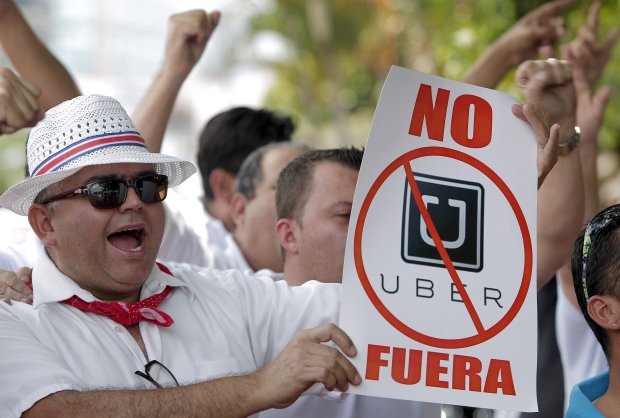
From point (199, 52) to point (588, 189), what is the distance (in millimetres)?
1713

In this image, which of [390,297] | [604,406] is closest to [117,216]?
[390,297]

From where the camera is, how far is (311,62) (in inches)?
1186

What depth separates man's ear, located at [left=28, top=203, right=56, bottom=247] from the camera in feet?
10.7

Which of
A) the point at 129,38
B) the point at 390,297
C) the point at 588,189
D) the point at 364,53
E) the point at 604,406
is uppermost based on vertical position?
the point at 129,38

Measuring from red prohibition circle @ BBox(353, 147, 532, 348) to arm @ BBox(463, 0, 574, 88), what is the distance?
1863 millimetres

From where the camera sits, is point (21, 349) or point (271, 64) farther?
point (271, 64)

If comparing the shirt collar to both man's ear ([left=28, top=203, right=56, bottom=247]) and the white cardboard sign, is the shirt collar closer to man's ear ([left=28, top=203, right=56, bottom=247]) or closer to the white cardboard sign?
man's ear ([left=28, top=203, right=56, bottom=247])

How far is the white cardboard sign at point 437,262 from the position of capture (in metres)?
2.91

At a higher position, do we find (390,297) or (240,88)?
(240,88)

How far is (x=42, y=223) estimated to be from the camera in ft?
10.7

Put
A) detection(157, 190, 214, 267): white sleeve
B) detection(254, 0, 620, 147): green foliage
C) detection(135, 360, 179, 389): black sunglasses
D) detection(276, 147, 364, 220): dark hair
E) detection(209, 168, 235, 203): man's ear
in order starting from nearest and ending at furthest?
detection(135, 360, 179, 389): black sunglasses, detection(276, 147, 364, 220): dark hair, detection(157, 190, 214, 267): white sleeve, detection(209, 168, 235, 203): man's ear, detection(254, 0, 620, 147): green foliage

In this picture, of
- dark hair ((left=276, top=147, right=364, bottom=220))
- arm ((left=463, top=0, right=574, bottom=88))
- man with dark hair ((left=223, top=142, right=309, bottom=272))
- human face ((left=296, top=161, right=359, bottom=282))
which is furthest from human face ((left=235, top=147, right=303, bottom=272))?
human face ((left=296, top=161, right=359, bottom=282))

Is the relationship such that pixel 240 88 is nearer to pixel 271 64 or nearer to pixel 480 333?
pixel 271 64

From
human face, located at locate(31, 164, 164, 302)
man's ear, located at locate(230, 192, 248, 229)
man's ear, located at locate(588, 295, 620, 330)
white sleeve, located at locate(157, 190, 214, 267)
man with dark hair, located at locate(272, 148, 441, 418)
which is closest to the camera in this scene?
human face, located at locate(31, 164, 164, 302)
